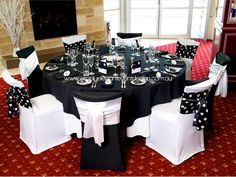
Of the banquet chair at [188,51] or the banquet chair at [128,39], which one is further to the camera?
the banquet chair at [128,39]

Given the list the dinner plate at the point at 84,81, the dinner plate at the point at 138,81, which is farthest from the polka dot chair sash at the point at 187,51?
the dinner plate at the point at 84,81

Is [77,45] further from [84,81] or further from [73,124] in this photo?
[73,124]

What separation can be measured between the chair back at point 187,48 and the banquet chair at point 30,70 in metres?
2.18

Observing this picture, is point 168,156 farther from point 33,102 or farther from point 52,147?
point 33,102

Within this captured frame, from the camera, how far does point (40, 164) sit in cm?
288

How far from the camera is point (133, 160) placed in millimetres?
2908

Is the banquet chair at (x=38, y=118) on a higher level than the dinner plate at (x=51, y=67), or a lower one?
lower

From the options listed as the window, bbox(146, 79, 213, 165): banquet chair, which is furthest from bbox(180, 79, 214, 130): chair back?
the window

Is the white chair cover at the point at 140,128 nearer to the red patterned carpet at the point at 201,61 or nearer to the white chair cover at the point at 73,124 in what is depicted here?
the white chair cover at the point at 73,124

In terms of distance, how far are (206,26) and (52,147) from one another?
→ 6079mm

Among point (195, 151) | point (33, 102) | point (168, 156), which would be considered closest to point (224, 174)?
point (195, 151)

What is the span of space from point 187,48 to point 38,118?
2.51 meters

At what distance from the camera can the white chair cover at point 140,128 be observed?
9.66 feet

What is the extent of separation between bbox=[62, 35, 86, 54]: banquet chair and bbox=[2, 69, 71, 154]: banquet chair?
1504mm
